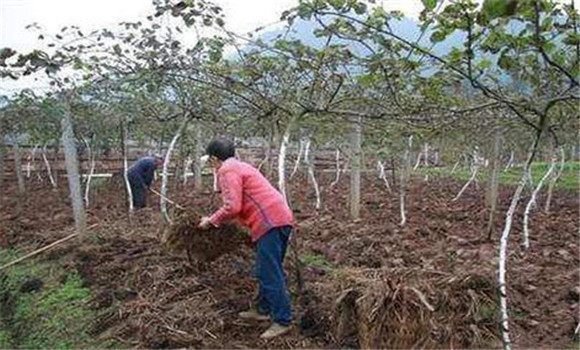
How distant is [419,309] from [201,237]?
7.55 ft

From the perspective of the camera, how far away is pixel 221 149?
4992 mm

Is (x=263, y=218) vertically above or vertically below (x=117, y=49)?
below

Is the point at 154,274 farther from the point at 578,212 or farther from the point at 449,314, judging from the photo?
the point at 578,212

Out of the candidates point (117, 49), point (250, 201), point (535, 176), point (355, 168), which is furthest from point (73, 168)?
point (535, 176)

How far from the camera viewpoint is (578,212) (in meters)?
11.9

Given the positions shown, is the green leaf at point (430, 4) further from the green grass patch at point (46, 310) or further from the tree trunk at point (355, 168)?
the tree trunk at point (355, 168)

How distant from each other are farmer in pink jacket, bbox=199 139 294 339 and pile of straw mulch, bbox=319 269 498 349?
509mm

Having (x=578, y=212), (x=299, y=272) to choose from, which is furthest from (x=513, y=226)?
(x=299, y=272)

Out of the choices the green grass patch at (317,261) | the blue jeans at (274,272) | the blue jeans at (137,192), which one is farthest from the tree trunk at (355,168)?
the blue jeans at (274,272)

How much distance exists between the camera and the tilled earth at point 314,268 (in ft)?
16.3

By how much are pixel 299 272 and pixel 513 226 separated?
17.1 ft

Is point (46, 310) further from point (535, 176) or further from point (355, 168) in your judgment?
→ point (535, 176)

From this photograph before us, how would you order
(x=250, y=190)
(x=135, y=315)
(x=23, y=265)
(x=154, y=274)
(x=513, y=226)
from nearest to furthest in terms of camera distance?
(x=250, y=190) < (x=135, y=315) < (x=154, y=274) < (x=23, y=265) < (x=513, y=226)

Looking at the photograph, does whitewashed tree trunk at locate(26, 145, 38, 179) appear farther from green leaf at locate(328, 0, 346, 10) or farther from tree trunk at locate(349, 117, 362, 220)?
green leaf at locate(328, 0, 346, 10)
